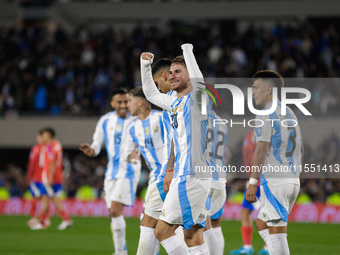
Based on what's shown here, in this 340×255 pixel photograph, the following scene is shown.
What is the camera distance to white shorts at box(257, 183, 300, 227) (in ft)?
20.4

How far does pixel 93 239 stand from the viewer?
11914 mm

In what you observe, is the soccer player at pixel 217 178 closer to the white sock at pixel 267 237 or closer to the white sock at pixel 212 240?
the white sock at pixel 212 240

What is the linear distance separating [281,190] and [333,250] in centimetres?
A: 451

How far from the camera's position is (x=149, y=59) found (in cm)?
593

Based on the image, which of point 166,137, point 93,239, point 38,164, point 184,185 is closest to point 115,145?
point 166,137

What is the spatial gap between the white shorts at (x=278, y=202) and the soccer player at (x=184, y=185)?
86cm

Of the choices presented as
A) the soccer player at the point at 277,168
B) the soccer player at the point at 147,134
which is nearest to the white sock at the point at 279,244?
the soccer player at the point at 277,168

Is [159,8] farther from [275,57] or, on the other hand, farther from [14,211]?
[14,211]

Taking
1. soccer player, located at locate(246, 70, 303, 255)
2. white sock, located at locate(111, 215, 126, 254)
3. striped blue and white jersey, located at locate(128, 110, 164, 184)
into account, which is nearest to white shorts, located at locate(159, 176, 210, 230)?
soccer player, located at locate(246, 70, 303, 255)

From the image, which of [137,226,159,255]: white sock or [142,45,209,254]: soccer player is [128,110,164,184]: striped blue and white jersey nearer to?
[137,226,159,255]: white sock

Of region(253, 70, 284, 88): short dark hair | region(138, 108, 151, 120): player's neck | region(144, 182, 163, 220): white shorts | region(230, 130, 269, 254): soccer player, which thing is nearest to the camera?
region(253, 70, 284, 88): short dark hair

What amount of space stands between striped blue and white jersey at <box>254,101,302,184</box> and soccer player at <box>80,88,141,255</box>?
2.52 m

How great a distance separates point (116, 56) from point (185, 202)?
18796mm

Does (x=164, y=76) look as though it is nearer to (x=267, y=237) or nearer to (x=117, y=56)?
(x=267, y=237)
